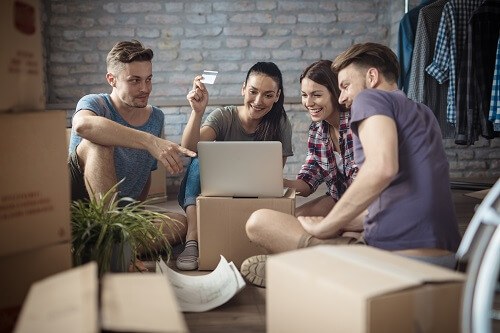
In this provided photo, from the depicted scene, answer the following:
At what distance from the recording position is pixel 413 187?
67.4 inches

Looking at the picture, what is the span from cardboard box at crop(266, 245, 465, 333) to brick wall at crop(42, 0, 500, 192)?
3733 millimetres

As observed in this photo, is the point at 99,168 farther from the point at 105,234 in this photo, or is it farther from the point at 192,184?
the point at 105,234

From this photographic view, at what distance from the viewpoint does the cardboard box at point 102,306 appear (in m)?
0.93

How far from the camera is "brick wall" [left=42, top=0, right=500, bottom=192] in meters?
4.91

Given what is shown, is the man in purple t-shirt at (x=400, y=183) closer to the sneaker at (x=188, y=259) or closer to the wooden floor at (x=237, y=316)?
the wooden floor at (x=237, y=316)

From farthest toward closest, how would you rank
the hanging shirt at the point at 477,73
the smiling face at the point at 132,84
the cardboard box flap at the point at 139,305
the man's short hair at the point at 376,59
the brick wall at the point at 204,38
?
the brick wall at the point at 204,38, the hanging shirt at the point at 477,73, the smiling face at the point at 132,84, the man's short hair at the point at 376,59, the cardboard box flap at the point at 139,305

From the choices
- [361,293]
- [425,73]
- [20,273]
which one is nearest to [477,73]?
[425,73]

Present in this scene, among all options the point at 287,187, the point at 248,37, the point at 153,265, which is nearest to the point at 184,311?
the point at 153,265

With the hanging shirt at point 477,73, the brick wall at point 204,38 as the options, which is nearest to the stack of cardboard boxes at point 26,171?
the hanging shirt at point 477,73

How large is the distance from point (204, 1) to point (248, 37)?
0.45 m

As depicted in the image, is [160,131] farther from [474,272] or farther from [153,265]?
[474,272]

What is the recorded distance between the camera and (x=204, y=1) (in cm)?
499

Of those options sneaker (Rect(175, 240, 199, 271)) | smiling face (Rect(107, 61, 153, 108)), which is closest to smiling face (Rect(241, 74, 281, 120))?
smiling face (Rect(107, 61, 153, 108))

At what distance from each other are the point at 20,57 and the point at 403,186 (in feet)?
3.43
